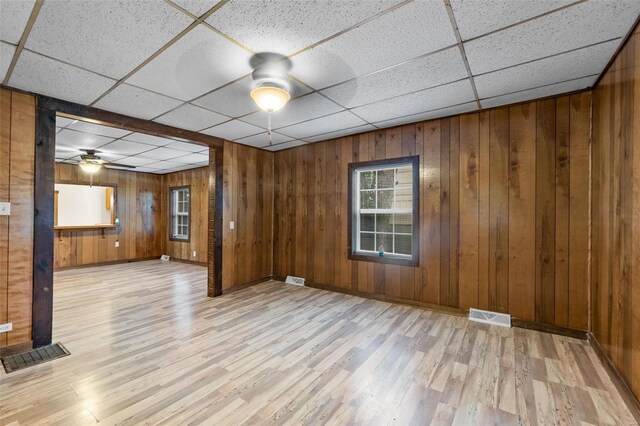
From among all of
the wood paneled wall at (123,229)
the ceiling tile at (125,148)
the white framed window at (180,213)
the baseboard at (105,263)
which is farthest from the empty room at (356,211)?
the white framed window at (180,213)

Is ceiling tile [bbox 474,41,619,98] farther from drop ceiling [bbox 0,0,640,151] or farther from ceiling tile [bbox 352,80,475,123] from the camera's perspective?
ceiling tile [bbox 352,80,475,123]

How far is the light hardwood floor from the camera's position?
69.8 inches

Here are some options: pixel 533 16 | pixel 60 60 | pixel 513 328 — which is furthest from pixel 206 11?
pixel 513 328

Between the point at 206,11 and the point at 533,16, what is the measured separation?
2008 mm

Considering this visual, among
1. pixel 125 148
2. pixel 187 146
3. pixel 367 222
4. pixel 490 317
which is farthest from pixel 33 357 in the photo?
pixel 490 317

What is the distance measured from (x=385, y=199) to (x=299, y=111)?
1.84 m

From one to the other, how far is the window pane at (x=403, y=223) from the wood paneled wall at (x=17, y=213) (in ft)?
13.7

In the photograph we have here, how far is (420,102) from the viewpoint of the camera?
9.93 feet

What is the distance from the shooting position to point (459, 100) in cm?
298

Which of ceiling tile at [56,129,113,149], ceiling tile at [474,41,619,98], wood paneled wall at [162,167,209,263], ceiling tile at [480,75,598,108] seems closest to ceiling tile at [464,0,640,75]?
ceiling tile at [474,41,619,98]

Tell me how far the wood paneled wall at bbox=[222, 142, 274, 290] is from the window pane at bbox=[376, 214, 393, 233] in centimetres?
218

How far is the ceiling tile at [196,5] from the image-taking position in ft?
5.08

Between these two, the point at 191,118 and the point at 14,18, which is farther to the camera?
the point at 191,118

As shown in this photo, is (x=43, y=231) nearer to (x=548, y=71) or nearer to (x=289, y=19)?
(x=289, y=19)
